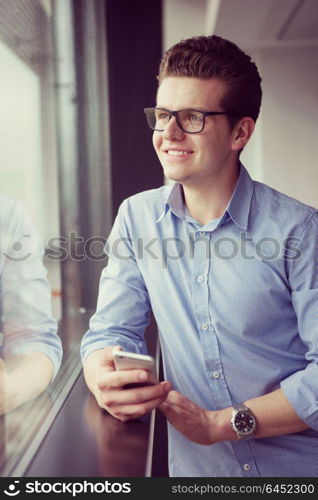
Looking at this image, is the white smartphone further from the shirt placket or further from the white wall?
the white wall

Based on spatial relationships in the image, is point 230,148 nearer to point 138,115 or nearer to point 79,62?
point 79,62

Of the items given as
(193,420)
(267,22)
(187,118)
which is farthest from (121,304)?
(267,22)

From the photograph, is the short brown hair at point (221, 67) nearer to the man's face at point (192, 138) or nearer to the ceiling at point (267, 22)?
the man's face at point (192, 138)

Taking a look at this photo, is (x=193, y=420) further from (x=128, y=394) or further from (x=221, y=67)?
(x=221, y=67)

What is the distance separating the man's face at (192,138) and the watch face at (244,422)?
52 centimetres

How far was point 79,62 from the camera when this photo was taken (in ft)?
5.98

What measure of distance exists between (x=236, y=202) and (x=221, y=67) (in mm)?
315

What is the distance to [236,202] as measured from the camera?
1.18 metres

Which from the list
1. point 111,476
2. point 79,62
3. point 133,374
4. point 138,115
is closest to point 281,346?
point 133,374

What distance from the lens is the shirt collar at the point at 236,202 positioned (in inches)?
46.0

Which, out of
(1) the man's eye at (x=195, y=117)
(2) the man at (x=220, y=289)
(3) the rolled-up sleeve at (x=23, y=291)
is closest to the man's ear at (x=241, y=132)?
(2) the man at (x=220, y=289)

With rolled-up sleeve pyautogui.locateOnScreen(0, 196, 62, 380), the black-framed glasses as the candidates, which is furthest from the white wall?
rolled-up sleeve pyautogui.locateOnScreen(0, 196, 62, 380)

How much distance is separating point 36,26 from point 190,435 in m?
0.94

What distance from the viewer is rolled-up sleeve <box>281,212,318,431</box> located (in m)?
1.05
